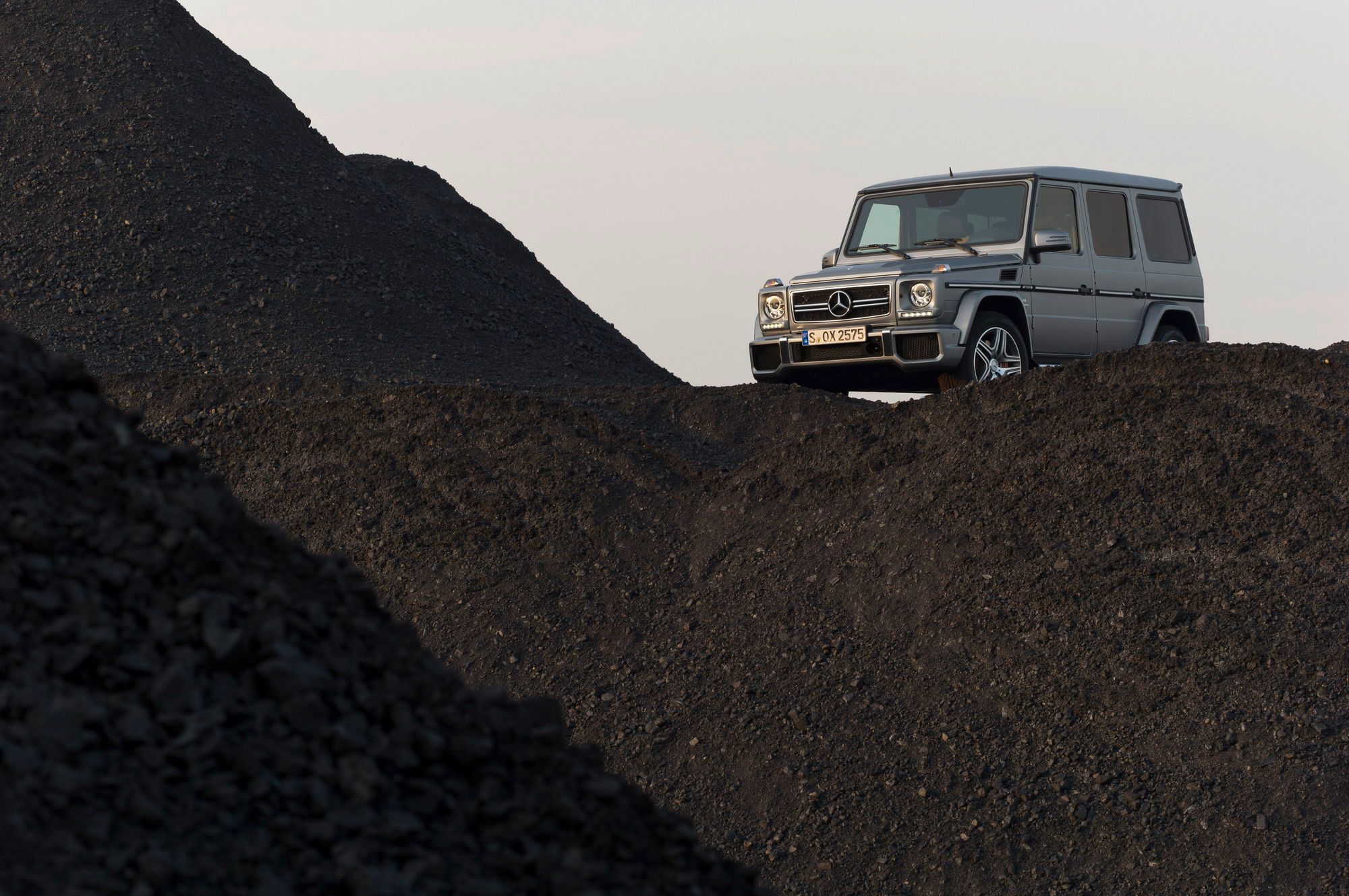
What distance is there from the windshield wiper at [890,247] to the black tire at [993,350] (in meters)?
1.04

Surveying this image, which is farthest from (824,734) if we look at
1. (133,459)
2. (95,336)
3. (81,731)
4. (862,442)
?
(95,336)

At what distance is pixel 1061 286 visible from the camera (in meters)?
12.6

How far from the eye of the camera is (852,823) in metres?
7.32

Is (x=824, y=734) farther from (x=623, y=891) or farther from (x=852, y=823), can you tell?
(x=623, y=891)

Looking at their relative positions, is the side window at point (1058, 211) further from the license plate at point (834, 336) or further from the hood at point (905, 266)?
the license plate at point (834, 336)

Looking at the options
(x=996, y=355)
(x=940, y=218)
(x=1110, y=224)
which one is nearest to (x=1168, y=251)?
(x=1110, y=224)

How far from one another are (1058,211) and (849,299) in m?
2.23

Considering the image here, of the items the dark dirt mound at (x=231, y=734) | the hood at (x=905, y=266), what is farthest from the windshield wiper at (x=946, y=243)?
the dark dirt mound at (x=231, y=734)

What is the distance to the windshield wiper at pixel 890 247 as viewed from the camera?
506 inches

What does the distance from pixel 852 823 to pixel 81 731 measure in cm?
480

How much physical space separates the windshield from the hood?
269 mm

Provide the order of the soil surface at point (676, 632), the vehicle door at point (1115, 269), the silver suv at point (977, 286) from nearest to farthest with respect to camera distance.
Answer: the soil surface at point (676, 632)
the silver suv at point (977, 286)
the vehicle door at point (1115, 269)

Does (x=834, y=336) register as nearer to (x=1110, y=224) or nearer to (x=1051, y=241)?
(x=1051, y=241)

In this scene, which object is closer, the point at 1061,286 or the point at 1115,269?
the point at 1061,286
